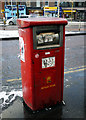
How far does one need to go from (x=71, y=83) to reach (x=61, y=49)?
185 centimetres

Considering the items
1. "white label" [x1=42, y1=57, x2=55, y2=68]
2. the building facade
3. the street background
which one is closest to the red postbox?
"white label" [x1=42, y1=57, x2=55, y2=68]

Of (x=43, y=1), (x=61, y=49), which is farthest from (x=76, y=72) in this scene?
(x=43, y=1)

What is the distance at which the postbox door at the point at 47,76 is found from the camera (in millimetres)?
2898

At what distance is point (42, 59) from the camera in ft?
9.47

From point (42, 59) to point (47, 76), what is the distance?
0.38 metres

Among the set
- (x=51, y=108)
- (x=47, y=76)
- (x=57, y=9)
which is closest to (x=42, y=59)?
(x=47, y=76)

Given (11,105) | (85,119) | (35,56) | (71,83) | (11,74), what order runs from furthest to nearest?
(11,74) → (71,83) → (11,105) → (85,119) → (35,56)

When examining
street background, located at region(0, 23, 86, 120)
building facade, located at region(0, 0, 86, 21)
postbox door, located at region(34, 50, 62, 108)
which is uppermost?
building facade, located at region(0, 0, 86, 21)

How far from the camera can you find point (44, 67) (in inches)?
116

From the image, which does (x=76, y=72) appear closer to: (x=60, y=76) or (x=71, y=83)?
(x=71, y=83)

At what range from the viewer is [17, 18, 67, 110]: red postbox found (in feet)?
8.96

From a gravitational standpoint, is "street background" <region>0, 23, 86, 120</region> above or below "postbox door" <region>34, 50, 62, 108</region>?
below

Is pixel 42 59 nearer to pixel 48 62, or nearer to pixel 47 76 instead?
pixel 48 62

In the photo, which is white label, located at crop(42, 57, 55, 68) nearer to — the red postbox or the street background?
the red postbox
